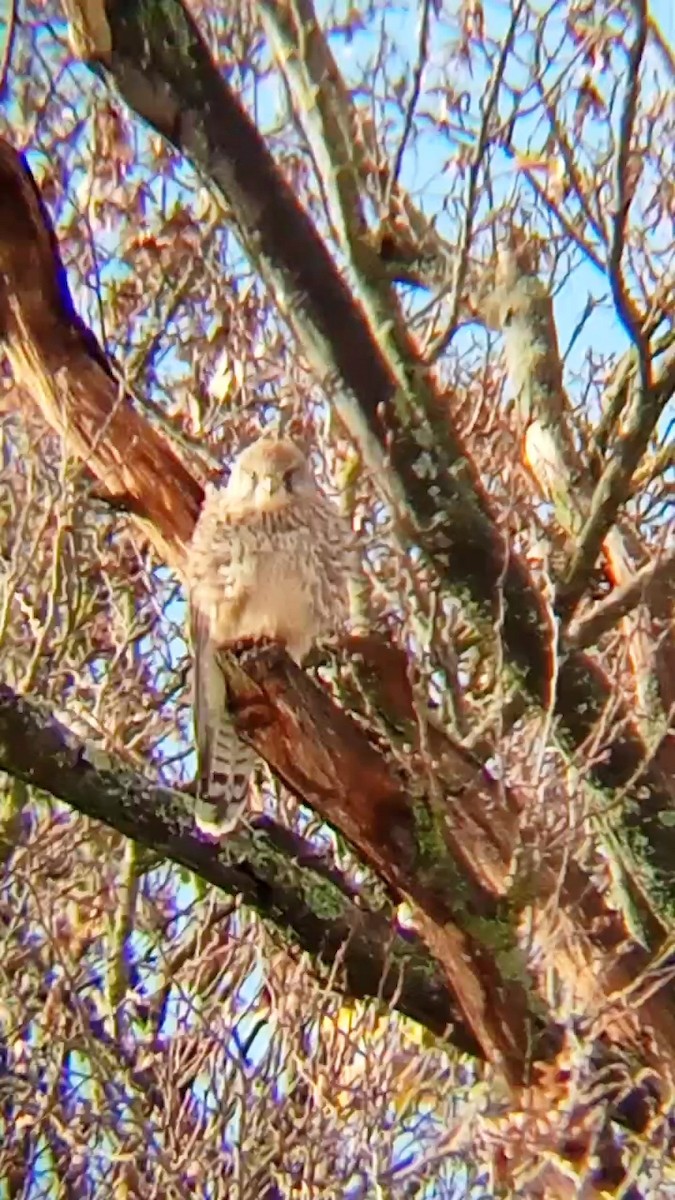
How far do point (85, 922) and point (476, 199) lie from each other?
12.3 feet

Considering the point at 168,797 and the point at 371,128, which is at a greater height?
the point at 371,128

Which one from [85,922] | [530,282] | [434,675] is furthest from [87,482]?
[85,922]

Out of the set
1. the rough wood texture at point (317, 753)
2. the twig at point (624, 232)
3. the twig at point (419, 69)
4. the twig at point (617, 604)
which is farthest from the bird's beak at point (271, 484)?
the twig at point (624, 232)

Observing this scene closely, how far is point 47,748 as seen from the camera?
117 inches

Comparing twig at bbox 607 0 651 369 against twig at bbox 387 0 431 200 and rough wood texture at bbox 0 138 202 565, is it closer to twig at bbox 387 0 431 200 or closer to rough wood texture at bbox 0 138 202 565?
twig at bbox 387 0 431 200

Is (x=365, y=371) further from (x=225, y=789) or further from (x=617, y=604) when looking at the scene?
(x=225, y=789)

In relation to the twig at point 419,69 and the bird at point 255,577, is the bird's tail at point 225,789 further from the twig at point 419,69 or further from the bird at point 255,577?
the twig at point 419,69

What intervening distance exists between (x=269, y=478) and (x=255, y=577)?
268 millimetres

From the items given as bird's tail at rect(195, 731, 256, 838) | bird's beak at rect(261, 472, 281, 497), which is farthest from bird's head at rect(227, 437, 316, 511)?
bird's tail at rect(195, 731, 256, 838)

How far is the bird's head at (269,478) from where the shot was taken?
146 inches

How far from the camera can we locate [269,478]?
12.3 ft

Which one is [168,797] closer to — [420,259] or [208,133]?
[208,133]

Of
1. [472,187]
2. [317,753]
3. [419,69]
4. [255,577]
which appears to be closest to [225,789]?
[317,753]

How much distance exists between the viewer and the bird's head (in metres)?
3.72
